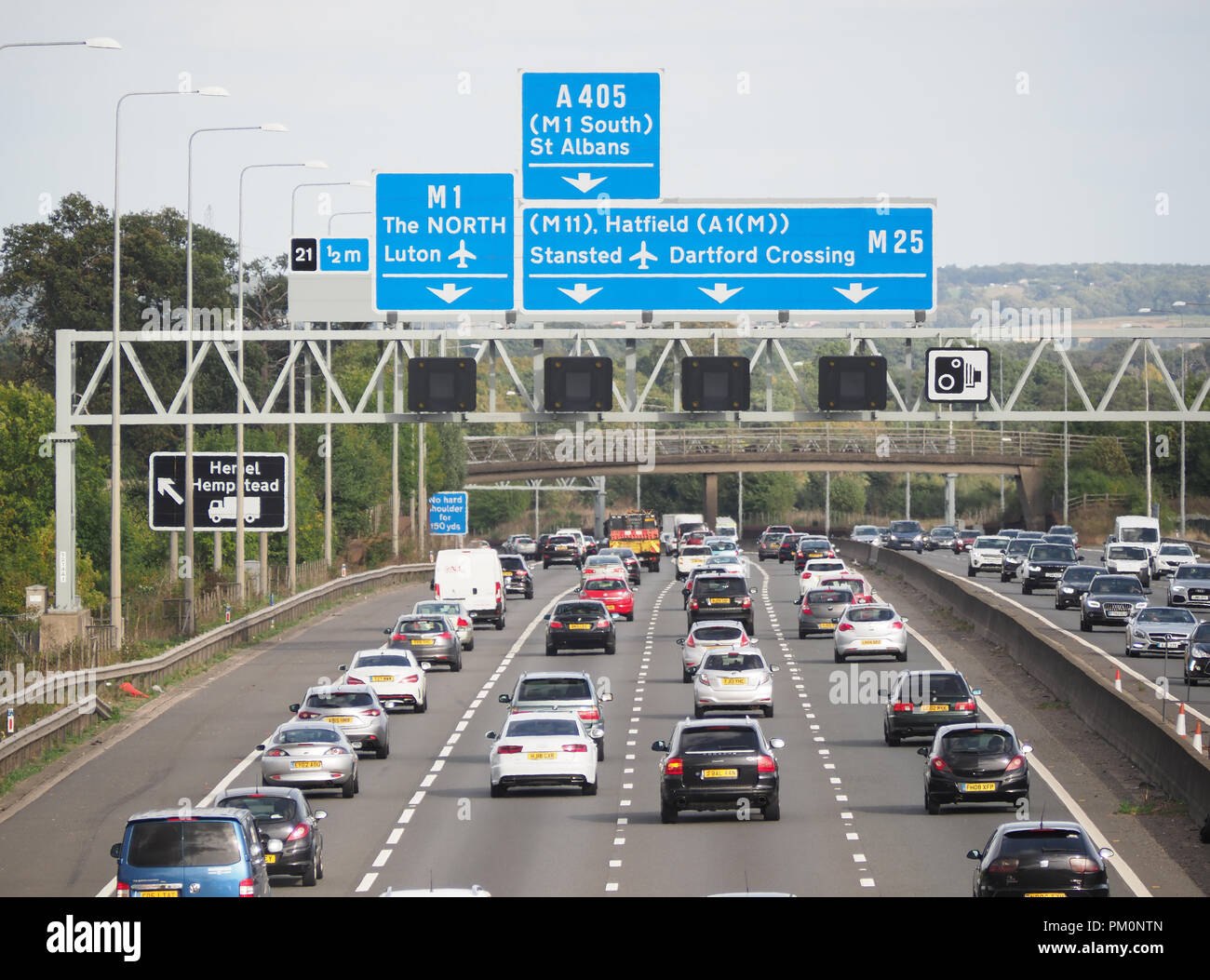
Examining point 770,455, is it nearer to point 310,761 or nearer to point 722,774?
point 310,761

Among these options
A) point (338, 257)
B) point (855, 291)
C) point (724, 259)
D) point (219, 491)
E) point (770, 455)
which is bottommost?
point (219, 491)

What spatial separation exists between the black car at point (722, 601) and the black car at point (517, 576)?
53.3 feet

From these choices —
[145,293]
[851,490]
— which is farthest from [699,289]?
[851,490]

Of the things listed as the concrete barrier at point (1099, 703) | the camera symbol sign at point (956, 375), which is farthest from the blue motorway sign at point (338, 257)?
the concrete barrier at point (1099, 703)

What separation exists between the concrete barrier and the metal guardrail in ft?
60.7

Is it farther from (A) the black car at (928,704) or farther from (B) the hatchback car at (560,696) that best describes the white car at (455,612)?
(A) the black car at (928,704)

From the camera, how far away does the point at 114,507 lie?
4800 centimetres

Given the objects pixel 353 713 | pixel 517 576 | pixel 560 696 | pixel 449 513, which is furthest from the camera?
pixel 449 513

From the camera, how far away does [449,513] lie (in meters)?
81.8

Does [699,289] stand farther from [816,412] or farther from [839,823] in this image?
[839,823]

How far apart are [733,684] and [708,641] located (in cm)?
679

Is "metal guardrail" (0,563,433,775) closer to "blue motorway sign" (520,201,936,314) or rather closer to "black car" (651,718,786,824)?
"blue motorway sign" (520,201,936,314)

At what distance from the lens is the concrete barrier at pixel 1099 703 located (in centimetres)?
2927

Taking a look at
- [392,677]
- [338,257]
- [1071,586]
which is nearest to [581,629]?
[392,677]
